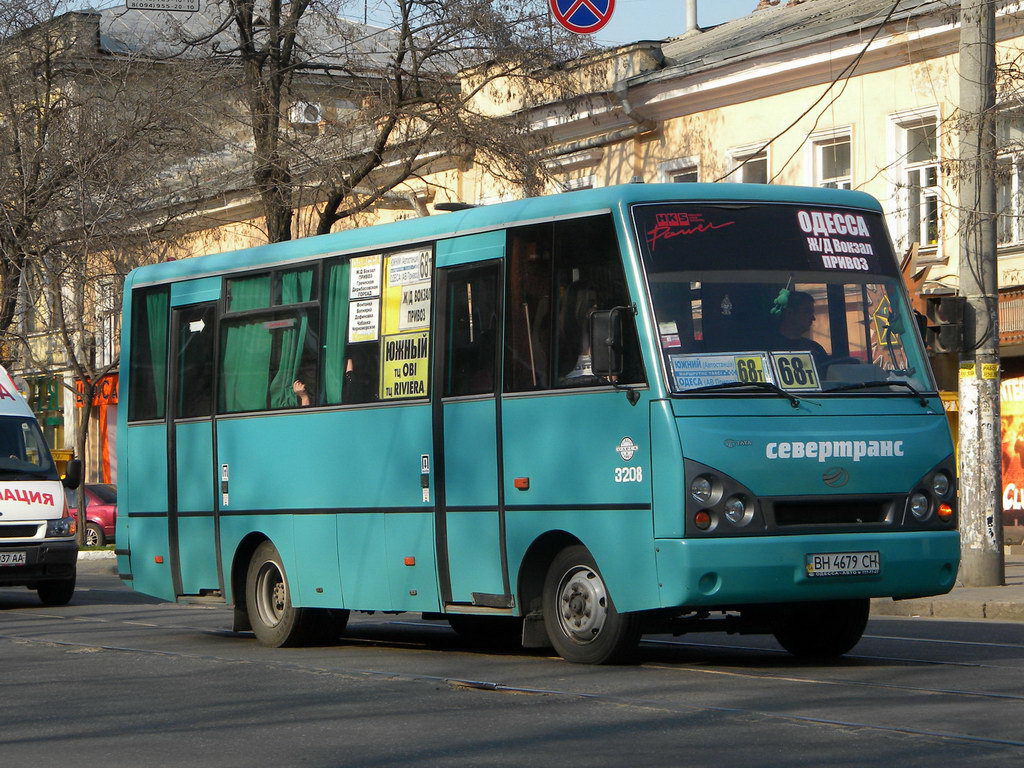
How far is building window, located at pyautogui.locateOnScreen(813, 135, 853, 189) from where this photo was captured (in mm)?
27156

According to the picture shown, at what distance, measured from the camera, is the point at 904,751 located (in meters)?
7.48

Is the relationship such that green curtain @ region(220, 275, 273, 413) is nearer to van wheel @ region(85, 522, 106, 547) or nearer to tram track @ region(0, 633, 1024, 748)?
tram track @ region(0, 633, 1024, 748)

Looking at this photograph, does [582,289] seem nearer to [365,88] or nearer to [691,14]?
[365,88]

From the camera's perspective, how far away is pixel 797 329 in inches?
423

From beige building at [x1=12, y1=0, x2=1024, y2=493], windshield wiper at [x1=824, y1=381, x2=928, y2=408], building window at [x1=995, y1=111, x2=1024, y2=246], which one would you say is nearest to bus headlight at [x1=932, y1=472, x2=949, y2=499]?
windshield wiper at [x1=824, y1=381, x2=928, y2=408]

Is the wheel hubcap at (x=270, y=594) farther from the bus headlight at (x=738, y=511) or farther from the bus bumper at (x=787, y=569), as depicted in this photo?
the bus headlight at (x=738, y=511)

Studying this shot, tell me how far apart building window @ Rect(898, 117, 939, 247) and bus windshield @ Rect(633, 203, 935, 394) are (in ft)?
48.0

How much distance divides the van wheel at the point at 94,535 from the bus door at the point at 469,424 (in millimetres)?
24966

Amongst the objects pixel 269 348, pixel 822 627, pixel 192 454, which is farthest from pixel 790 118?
pixel 822 627

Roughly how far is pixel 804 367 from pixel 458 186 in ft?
76.4

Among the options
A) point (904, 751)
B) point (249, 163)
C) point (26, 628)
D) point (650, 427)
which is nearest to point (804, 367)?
point (650, 427)

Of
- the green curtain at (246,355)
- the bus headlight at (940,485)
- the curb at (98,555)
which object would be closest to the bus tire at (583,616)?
the bus headlight at (940,485)

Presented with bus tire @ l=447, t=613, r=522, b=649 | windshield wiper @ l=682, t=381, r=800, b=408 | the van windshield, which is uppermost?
windshield wiper @ l=682, t=381, r=800, b=408

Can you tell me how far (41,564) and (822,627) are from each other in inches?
392
